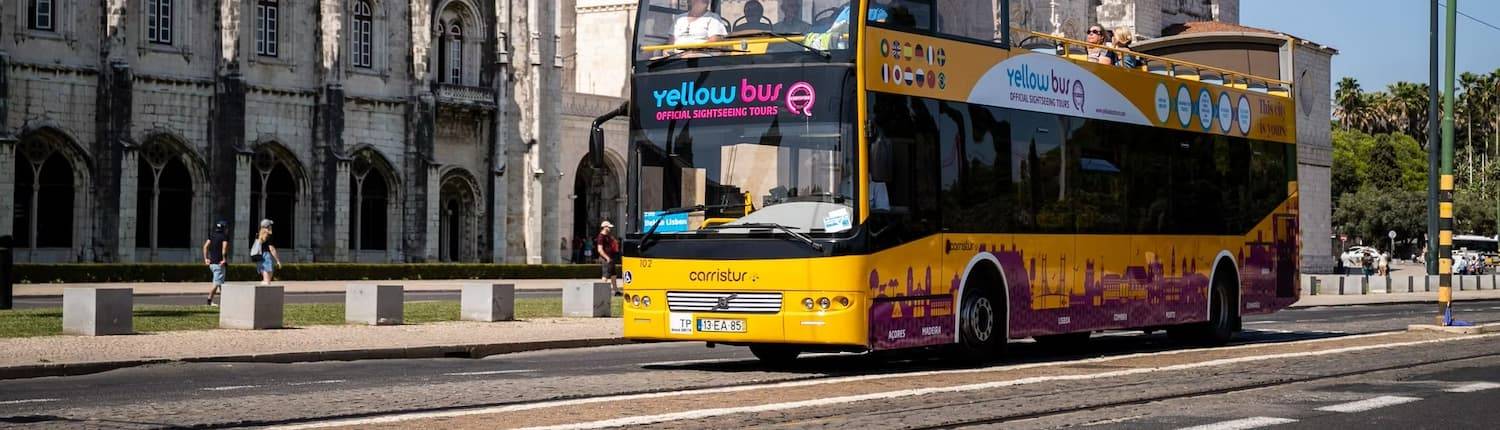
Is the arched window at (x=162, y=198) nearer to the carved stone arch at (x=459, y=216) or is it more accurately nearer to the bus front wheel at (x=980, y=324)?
the carved stone arch at (x=459, y=216)

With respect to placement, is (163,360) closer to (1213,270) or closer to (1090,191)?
(1090,191)

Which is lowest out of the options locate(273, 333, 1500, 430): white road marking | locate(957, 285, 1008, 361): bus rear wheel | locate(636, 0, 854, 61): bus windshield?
locate(273, 333, 1500, 430): white road marking

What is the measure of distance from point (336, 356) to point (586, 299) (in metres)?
9.48

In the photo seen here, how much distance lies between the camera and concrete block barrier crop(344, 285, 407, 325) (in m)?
25.4

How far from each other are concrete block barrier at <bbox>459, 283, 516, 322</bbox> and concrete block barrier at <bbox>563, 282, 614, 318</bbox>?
177 centimetres

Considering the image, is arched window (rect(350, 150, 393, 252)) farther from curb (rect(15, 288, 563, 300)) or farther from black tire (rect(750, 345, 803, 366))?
black tire (rect(750, 345, 803, 366))

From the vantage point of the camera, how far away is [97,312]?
70.8 ft

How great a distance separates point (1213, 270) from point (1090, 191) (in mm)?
3641

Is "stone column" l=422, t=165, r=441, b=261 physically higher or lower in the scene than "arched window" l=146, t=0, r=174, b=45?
lower

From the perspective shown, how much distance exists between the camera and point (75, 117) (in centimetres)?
4684

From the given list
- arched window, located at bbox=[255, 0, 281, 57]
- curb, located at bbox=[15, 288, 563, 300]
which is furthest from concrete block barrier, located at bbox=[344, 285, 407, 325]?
arched window, located at bbox=[255, 0, 281, 57]

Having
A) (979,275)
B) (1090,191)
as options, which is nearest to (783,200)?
(979,275)

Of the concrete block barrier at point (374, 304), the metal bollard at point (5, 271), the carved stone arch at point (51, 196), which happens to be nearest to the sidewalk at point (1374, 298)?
the concrete block barrier at point (374, 304)

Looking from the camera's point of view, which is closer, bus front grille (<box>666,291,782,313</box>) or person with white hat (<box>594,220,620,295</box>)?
bus front grille (<box>666,291,782,313</box>)
